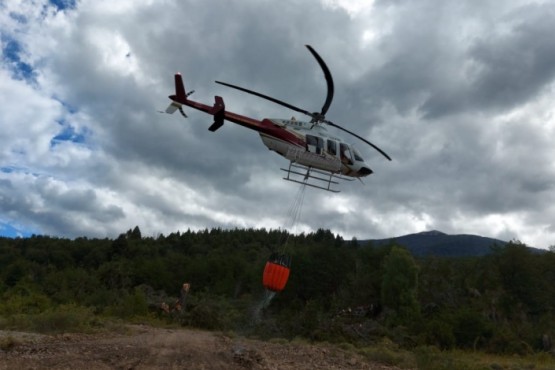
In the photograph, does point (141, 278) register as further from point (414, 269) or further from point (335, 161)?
point (335, 161)

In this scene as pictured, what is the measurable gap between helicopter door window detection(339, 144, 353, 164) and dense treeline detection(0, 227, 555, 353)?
10.2 ft

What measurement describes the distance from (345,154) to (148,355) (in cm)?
838

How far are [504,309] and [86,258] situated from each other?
7481 centimetres

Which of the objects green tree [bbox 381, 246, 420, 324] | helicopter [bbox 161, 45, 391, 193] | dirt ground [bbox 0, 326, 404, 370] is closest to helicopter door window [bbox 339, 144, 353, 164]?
helicopter [bbox 161, 45, 391, 193]

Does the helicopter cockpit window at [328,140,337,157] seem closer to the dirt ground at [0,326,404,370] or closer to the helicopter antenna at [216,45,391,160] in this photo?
the helicopter antenna at [216,45,391,160]

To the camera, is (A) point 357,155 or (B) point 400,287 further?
(B) point 400,287

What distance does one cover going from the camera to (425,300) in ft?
146

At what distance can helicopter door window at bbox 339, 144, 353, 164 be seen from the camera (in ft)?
50.1

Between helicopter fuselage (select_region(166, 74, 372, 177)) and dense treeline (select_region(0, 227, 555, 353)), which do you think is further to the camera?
dense treeline (select_region(0, 227, 555, 353))

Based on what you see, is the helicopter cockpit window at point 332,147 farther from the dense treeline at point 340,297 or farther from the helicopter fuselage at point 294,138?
the dense treeline at point 340,297

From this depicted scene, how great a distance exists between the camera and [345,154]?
50.4 feet

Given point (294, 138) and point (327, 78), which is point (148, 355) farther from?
point (327, 78)

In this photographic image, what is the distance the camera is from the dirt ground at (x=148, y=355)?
12.7 m

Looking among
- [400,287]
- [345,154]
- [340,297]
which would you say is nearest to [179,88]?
[345,154]
